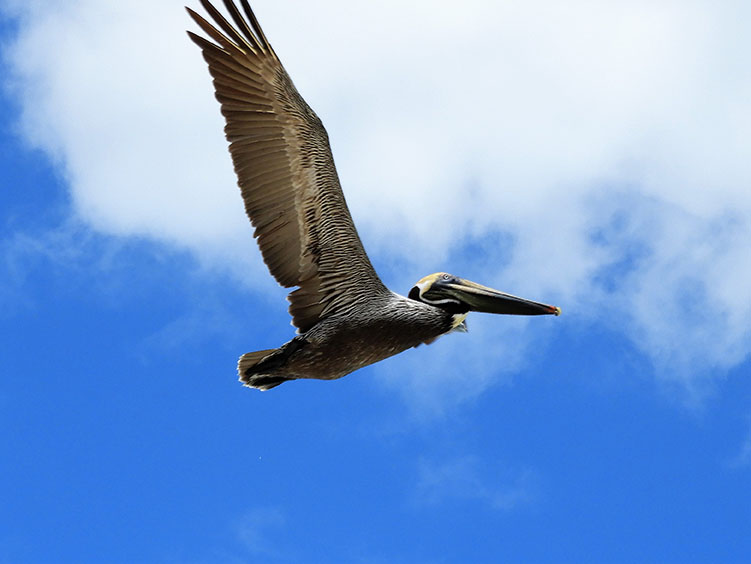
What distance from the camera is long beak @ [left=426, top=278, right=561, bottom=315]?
11.2 meters

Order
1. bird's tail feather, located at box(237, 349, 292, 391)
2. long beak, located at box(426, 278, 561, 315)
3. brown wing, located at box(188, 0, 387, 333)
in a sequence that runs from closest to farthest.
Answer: brown wing, located at box(188, 0, 387, 333) → bird's tail feather, located at box(237, 349, 292, 391) → long beak, located at box(426, 278, 561, 315)

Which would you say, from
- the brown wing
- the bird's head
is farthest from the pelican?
the bird's head

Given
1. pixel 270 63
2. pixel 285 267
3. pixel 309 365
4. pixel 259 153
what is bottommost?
pixel 309 365

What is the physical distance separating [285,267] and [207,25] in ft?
8.35

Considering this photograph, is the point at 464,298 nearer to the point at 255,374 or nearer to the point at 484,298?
the point at 484,298

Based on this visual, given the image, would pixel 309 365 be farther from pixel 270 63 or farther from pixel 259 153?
pixel 270 63

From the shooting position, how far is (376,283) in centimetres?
1088

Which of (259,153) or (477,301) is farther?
(477,301)

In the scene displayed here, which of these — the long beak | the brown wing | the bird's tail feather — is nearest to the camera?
the brown wing

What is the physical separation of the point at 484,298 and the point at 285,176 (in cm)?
250

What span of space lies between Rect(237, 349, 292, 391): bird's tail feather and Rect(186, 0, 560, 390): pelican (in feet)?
0.03

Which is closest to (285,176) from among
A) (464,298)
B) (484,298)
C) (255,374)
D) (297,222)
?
(297,222)

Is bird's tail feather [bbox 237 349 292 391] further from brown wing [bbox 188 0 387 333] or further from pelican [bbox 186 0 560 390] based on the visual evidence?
brown wing [bbox 188 0 387 333]

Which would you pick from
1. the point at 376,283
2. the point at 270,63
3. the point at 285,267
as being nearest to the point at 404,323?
the point at 376,283
